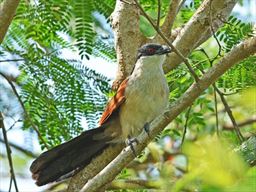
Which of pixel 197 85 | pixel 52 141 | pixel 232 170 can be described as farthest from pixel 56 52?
pixel 232 170

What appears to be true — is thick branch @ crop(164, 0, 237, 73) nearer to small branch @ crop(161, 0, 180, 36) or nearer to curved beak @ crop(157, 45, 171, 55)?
small branch @ crop(161, 0, 180, 36)

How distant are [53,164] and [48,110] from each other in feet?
1.47

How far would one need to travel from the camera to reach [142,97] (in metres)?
3.70

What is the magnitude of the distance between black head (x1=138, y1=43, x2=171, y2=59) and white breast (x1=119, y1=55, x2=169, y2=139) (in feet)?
0.19

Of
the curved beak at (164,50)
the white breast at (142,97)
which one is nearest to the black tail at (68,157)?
the white breast at (142,97)

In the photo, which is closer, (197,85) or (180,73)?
(197,85)

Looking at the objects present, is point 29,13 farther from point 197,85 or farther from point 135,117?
point 197,85

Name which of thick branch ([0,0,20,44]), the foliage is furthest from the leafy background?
thick branch ([0,0,20,44])

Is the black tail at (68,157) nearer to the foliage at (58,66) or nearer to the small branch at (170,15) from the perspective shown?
the foliage at (58,66)

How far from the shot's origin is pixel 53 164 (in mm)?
3674

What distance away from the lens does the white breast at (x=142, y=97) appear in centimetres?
358

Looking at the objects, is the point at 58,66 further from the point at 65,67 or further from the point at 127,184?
the point at 127,184

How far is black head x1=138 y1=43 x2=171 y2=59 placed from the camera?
3344mm

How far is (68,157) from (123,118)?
0.47m
